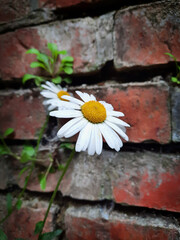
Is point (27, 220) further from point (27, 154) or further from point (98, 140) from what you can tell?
point (98, 140)

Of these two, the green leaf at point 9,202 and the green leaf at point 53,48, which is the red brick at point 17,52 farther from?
the green leaf at point 9,202

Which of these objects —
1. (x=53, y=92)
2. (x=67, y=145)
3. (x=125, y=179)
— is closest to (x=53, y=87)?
(x=53, y=92)

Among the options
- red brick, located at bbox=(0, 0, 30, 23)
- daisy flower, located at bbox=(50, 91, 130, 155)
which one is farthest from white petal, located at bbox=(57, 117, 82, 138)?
red brick, located at bbox=(0, 0, 30, 23)

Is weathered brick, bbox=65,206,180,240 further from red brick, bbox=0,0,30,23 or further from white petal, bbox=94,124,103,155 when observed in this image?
red brick, bbox=0,0,30,23

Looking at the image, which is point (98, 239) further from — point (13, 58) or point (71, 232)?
point (13, 58)

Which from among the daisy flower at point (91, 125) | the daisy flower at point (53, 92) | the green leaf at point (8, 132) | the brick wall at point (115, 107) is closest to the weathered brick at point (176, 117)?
the brick wall at point (115, 107)

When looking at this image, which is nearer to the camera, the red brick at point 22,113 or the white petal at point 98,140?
the white petal at point 98,140
